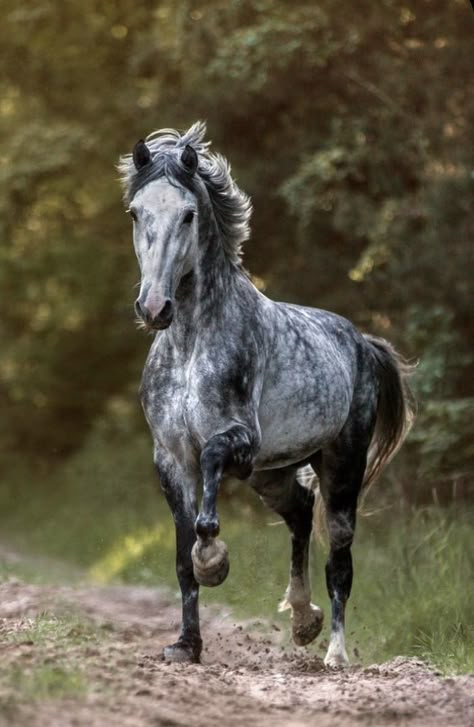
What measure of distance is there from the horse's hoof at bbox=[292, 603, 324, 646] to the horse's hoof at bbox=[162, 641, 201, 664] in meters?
1.16

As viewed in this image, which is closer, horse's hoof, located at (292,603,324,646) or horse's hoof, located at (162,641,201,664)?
horse's hoof, located at (162,641,201,664)

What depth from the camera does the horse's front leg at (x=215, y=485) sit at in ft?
20.1

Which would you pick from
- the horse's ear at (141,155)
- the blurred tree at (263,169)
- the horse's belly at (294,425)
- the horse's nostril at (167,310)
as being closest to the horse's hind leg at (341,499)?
the horse's belly at (294,425)

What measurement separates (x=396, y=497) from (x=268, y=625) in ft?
9.73

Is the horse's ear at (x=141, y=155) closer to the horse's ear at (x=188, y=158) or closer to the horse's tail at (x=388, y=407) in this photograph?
the horse's ear at (x=188, y=158)

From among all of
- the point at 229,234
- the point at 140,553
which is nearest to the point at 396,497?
the point at 140,553

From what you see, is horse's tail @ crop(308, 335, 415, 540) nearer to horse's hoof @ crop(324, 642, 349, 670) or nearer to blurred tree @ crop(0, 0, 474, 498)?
horse's hoof @ crop(324, 642, 349, 670)

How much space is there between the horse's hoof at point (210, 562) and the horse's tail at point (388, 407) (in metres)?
2.58

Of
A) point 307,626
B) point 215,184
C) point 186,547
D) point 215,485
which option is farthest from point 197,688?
point 215,184

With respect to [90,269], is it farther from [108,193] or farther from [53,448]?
[53,448]

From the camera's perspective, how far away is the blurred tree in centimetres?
1194

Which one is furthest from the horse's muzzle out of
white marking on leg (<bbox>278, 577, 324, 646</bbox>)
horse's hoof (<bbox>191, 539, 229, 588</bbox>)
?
white marking on leg (<bbox>278, 577, 324, 646</bbox>)

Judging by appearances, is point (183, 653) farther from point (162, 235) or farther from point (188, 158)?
point (188, 158)

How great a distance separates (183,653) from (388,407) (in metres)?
2.65
